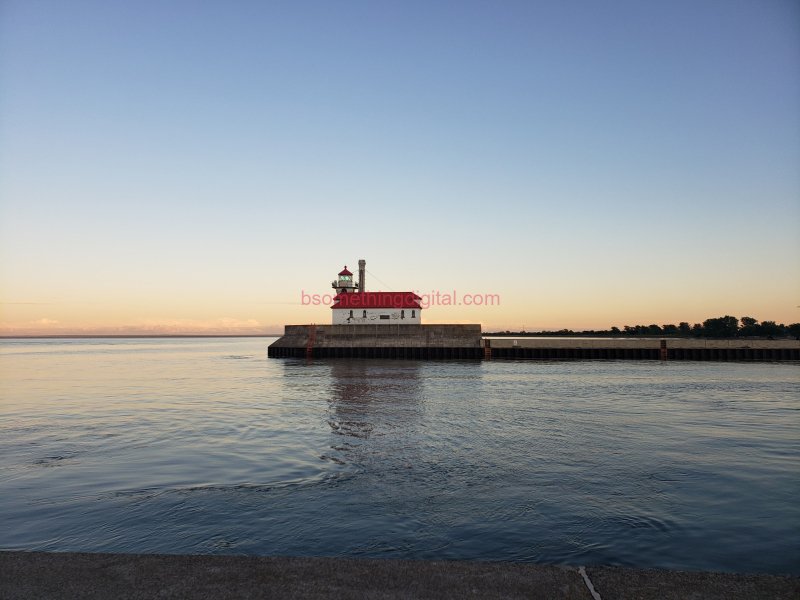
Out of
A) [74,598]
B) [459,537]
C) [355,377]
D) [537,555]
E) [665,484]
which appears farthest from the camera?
[355,377]

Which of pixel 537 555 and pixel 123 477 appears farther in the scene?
pixel 123 477

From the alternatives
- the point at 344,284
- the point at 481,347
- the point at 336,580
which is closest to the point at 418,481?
A: the point at 336,580

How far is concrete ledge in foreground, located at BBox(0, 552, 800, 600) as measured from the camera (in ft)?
11.4

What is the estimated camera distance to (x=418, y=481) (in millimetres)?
9969

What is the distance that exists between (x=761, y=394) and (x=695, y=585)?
2797cm

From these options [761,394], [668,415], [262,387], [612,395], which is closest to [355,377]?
[262,387]

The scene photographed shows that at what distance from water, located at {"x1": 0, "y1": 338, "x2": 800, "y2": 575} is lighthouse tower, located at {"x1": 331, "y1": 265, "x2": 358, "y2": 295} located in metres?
49.3

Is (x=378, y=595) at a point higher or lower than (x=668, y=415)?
higher

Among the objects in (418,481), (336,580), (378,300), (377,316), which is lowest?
(418,481)

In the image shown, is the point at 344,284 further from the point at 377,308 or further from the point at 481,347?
the point at 481,347

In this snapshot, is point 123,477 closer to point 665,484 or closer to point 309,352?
point 665,484

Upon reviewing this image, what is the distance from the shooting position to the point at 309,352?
61.5 meters

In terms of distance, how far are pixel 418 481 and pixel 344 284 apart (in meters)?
62.3

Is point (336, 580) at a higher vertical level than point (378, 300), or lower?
lower
